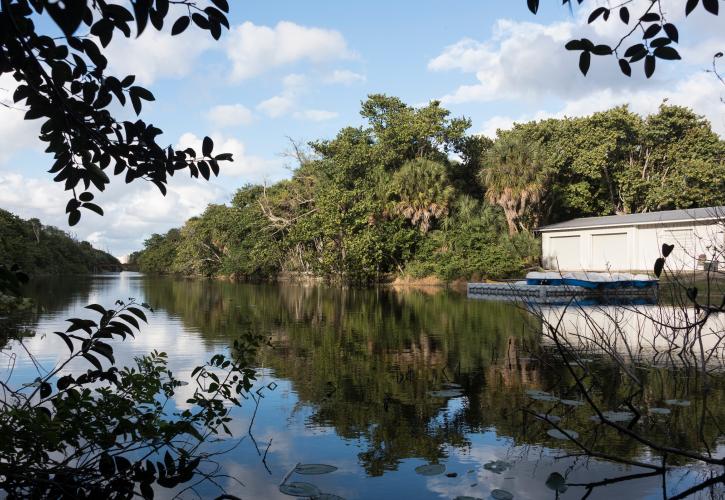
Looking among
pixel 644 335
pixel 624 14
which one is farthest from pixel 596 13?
pixel 644 335

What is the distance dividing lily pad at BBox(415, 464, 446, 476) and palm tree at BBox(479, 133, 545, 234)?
29905mm

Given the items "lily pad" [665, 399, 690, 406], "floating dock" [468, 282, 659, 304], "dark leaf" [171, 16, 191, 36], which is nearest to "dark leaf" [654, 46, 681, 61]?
"dark leaf" [171, 16, 191, 36]

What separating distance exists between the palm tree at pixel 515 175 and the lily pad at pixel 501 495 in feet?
99.3

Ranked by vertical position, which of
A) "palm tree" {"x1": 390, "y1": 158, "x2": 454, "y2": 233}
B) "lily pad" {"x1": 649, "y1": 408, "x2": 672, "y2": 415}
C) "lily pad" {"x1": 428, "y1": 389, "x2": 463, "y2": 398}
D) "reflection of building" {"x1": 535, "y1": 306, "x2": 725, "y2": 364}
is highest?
"palm tree" {"x1": 390, "y1": 158, "x2": 454, "y2": 233}

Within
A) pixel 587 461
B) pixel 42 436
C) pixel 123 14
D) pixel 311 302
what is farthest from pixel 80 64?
pixel 311 302

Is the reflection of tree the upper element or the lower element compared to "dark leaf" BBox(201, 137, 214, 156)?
lower

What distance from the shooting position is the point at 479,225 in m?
35.7

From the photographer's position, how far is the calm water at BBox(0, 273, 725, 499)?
4.68 metres

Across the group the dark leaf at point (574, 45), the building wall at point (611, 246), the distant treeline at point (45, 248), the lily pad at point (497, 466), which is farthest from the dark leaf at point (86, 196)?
the distant treeline at point (45, 248)

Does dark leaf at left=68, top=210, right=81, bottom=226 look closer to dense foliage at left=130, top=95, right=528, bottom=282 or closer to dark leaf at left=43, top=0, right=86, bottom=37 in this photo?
dark leaf at left=43, top=0, right=86, bottom=37

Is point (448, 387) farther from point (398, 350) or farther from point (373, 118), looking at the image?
point (373, 118)

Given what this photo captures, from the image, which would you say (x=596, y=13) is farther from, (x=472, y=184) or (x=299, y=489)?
(x=472, y=184)

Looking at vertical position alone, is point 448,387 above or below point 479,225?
below

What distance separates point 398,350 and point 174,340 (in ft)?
16.6
